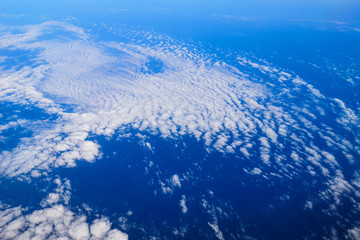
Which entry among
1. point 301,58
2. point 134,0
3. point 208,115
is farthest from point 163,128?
point 134,0

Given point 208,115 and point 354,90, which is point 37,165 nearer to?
point 208,115

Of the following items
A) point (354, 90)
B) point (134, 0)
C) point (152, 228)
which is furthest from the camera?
point (134, 0)

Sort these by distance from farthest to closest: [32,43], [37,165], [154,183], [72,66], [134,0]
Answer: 1. [134,0]
2. [32,43]
3. [72,66]
4. [37,165]
5. [154,183]

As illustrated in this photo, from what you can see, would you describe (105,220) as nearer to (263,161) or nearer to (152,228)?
(152,228)

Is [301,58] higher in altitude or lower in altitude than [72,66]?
higher

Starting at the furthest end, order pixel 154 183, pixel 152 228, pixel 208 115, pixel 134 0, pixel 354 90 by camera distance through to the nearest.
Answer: pixel 134 0
pixel 354 90
pixel 208 115
pixel 154 183
pixel 152 228

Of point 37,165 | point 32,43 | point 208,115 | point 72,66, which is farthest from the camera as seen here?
point 32,43

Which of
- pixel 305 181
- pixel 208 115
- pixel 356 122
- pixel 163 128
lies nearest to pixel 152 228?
pixel 163 128

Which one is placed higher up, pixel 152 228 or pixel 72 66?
pixel 152 228

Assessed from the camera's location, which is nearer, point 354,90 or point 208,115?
point 208,115
